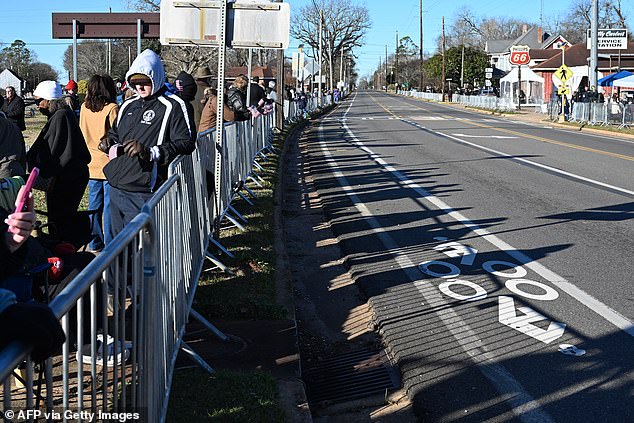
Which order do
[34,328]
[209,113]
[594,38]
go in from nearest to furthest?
[34,328]
[209,113]
[594,38]

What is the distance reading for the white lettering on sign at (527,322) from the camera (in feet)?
20.5

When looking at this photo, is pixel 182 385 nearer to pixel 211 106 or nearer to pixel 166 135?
pixel 166 135

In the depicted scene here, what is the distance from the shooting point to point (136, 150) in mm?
6332

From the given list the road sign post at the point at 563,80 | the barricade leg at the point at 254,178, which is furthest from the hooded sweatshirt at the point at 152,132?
the road sign post at the point at 563,80

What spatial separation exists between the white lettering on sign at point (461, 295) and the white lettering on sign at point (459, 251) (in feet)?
2.57

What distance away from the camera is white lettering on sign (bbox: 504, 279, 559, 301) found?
727cm

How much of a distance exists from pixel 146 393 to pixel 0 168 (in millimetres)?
3615

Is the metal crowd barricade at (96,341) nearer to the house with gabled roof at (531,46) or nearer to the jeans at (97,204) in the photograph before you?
the jeans at (97,204)

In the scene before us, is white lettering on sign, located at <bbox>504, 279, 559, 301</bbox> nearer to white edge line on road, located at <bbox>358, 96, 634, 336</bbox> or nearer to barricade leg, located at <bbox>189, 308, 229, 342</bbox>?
white edge line on road, located at <bbox>358, 96, 634, 336</bbox>

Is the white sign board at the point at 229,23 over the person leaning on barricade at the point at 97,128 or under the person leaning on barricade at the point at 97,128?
over

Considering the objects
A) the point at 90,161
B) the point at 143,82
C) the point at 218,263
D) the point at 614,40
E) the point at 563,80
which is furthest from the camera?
the point at 614,40

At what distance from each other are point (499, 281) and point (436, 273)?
25.5 inches

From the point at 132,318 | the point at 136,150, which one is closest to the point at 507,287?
the point at 136,150

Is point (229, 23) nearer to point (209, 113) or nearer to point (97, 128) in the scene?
point (97, 128)
